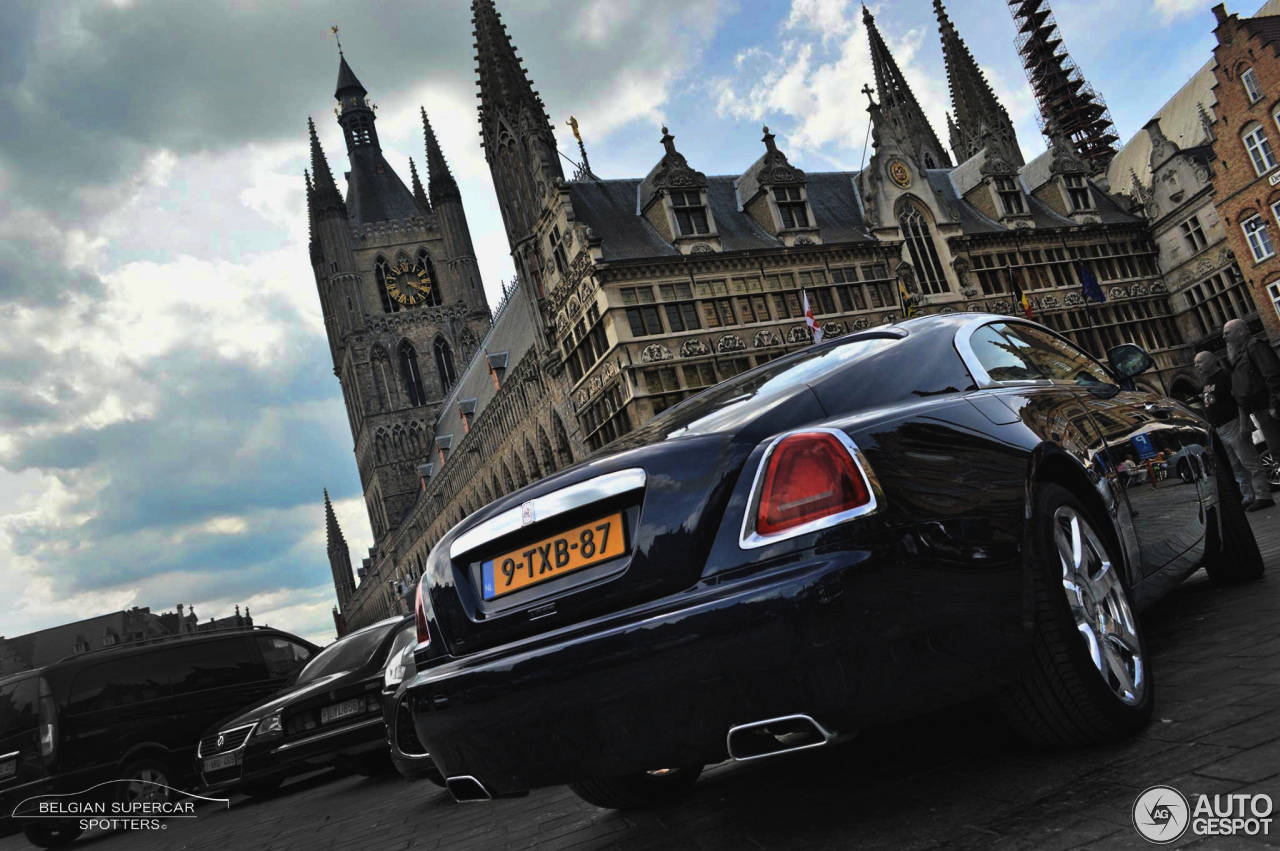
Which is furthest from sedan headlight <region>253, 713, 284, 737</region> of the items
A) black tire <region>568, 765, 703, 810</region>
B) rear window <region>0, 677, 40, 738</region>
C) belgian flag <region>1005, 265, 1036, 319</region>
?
belgian flag <region>1005, 265, 1036, 319</region>

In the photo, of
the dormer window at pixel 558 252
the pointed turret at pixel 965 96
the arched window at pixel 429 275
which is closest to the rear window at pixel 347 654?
the dormer window at pixel 558 252

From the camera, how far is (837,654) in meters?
2.28

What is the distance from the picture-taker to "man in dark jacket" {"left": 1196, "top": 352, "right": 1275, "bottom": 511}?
9531 millimetres

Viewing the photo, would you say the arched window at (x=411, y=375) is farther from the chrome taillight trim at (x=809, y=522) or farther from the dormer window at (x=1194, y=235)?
the chrome taillight trim at (x=809, y=522)

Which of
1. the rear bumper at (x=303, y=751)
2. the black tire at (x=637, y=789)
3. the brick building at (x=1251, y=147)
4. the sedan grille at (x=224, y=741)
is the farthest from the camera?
the brick building at (x=1251, y=147)

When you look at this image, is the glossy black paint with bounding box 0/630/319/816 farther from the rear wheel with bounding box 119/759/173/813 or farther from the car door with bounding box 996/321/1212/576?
the car door with bounding box 996/321/1212/576

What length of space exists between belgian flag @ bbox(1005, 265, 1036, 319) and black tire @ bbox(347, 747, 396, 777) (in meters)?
28.8

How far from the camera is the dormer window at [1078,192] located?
132 feet

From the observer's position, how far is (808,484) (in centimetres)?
244

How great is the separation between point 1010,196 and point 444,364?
2128 inches

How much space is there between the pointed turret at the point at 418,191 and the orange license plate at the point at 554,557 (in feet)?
290

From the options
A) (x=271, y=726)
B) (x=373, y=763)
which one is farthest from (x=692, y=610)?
(x=373, y=763)

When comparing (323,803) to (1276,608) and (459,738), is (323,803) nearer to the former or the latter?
(459,738)

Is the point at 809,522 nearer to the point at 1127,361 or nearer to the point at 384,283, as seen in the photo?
the point at 1127,361
